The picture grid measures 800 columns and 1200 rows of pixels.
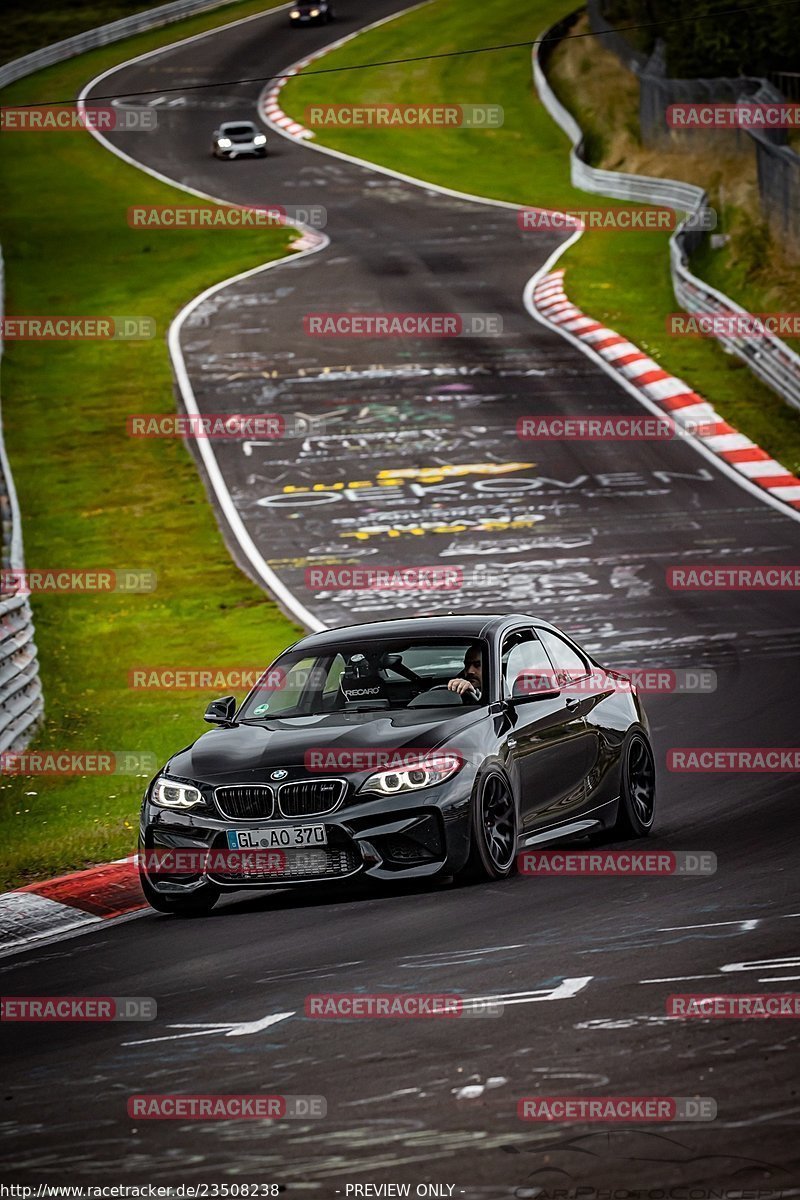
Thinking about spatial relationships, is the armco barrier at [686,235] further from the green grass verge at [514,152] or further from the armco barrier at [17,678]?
the armco barrier at [17,678]

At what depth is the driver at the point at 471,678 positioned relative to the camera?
35.5ft

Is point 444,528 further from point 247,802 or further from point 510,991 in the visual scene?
point 510,991

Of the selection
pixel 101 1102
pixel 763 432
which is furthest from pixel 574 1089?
pixel 763 432

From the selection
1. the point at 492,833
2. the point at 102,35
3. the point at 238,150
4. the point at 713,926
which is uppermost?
the point at 713,926

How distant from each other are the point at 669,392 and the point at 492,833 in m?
21.5

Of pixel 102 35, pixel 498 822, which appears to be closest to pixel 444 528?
pixel 498 822

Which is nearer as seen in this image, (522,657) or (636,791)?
(522,657)

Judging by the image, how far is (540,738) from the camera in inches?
433

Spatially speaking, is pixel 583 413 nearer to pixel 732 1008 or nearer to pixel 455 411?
pixel 455 411

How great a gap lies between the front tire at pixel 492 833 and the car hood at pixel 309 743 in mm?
312

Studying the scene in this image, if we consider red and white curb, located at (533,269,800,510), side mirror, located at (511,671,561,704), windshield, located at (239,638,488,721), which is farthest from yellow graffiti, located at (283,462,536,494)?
windshield, located at (239,638,488,721)

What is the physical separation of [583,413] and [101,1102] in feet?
79.2

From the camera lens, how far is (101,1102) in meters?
6.64

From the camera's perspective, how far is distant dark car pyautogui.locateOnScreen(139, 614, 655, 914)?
984 cm
